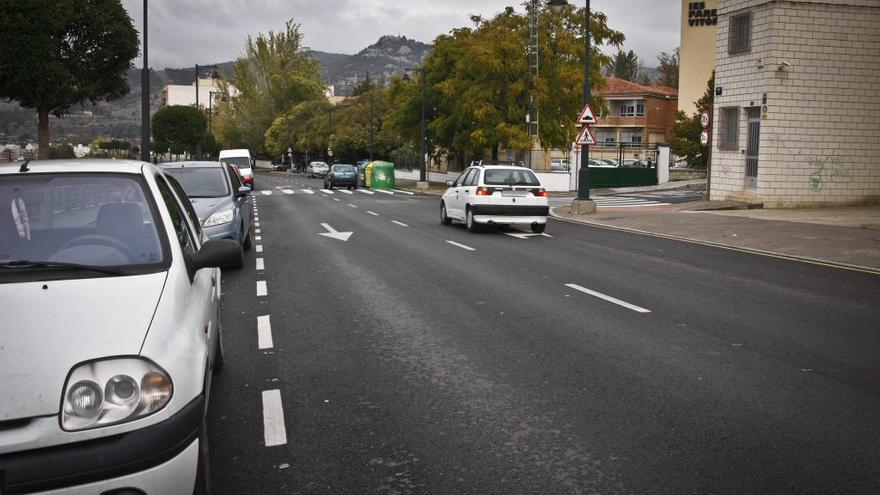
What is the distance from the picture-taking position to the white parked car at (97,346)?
10.2 ft

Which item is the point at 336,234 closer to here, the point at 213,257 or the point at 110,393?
the point at 213,257

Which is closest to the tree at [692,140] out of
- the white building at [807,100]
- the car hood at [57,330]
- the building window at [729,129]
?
the building window at [729,129]

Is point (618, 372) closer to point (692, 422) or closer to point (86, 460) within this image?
point (692, 422)

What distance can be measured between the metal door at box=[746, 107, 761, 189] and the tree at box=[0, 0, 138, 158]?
61.2ft

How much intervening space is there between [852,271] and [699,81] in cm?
5770

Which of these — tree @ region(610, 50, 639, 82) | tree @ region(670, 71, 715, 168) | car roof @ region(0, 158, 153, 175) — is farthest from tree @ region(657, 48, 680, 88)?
car roof @ region(0, 158, 153, 175)

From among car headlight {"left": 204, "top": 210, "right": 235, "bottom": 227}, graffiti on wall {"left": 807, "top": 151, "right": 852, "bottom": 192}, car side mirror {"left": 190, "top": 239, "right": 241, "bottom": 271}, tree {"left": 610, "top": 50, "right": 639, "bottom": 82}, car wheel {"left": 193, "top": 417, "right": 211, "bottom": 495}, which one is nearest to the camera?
car wheel {"left": 193, "top": 417, "right": 211, "bottom": 495}

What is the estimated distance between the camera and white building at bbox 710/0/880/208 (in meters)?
24.1

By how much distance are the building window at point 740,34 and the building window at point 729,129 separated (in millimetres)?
1876

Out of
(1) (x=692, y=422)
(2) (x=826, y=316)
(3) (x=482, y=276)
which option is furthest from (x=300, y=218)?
(1) (x=692, y=422)

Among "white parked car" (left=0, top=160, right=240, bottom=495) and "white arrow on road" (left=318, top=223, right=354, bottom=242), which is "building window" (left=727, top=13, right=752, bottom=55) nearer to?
"white arrow on road" (left=318, top=223, right=354, bottom=242)

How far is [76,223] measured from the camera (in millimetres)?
4445

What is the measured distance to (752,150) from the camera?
82.6 ft

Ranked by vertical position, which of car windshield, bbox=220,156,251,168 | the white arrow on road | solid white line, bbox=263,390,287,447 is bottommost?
solid white line, bbox=263,390,287,447
